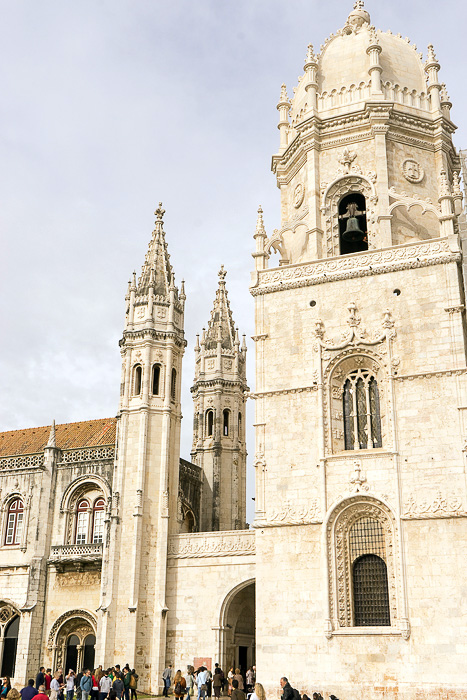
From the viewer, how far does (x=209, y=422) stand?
37.2m

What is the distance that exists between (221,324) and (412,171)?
14121 mm

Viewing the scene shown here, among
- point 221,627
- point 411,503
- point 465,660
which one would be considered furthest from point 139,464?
point 465,660

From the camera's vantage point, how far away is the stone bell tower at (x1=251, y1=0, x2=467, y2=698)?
848 inches

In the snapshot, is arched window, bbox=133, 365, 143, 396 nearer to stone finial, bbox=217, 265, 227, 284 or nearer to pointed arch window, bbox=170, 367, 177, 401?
pointed arch window, bbox=170, 367, 177, 401

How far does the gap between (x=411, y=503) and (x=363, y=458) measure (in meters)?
1.94

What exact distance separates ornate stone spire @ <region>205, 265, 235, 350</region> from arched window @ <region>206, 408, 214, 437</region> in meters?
3.21

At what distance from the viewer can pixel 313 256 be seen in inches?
1042

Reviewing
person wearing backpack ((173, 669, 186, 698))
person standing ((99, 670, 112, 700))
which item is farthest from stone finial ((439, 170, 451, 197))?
person standing ((99, 670, 112, 700))

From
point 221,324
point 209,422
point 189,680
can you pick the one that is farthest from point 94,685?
point 221,324

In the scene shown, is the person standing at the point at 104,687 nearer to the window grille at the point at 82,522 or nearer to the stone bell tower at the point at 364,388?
the stone bell tower at the point at 364,388

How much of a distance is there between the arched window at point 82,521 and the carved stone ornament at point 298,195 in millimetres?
15636

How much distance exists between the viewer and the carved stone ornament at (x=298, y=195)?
92.0 feet

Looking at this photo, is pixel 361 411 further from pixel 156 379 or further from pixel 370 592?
pixel 156 379

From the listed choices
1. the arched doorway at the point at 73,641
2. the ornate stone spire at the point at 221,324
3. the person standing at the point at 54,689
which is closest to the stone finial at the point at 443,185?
the ornate stone spire at the point at 221,324
